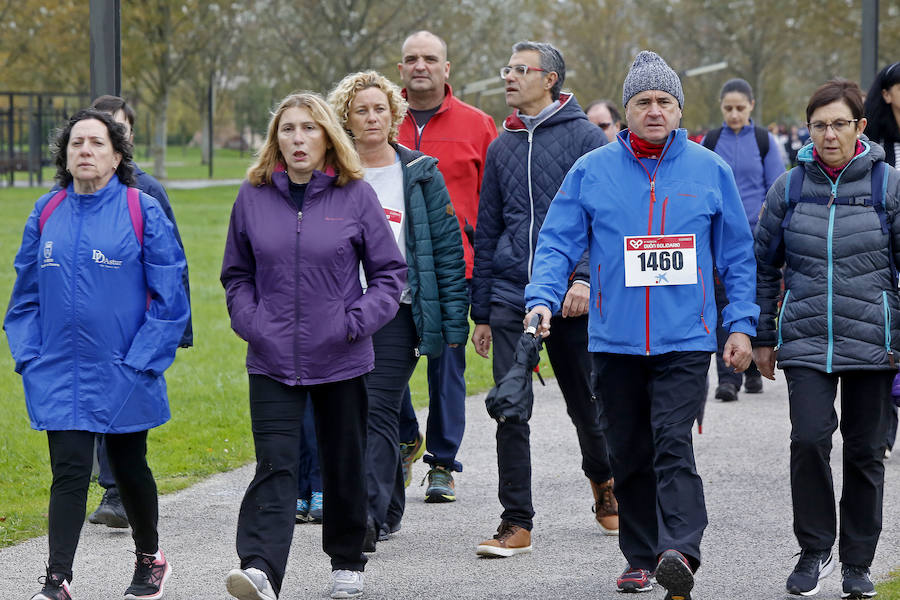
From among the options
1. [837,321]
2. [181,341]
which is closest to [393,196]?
[181,341]

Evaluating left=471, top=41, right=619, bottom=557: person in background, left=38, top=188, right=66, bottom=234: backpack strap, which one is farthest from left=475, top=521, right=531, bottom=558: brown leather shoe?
left=38, top=188, right=66, bottom=234: backpack strap

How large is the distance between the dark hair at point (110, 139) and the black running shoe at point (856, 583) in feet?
10.3

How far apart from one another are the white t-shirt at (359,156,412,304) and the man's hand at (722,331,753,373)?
5.02ft

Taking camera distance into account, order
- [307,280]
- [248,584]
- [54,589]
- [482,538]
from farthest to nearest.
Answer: [482,538] → [307,280] → [54,589] → [248,584]

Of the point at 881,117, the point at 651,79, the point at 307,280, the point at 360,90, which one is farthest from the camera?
the point at 881,117

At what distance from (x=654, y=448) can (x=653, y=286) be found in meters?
0.64

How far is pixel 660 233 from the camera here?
5043mm

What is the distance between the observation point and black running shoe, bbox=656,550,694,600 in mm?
4676

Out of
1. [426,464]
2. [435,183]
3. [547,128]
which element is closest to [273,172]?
[435,183]

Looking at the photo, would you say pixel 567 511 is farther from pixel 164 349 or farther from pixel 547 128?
pixel 164 349

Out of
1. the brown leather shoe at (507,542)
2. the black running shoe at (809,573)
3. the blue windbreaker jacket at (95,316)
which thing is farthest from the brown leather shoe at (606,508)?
the blue windbreaker jacket at (95,316)

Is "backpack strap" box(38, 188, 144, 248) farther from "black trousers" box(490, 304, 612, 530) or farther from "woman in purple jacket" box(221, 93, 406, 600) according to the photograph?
"black trousers" box(490, 304, 612, 530)

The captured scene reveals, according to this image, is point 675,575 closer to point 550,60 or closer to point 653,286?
point 653,286

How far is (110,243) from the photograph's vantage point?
200 inches
